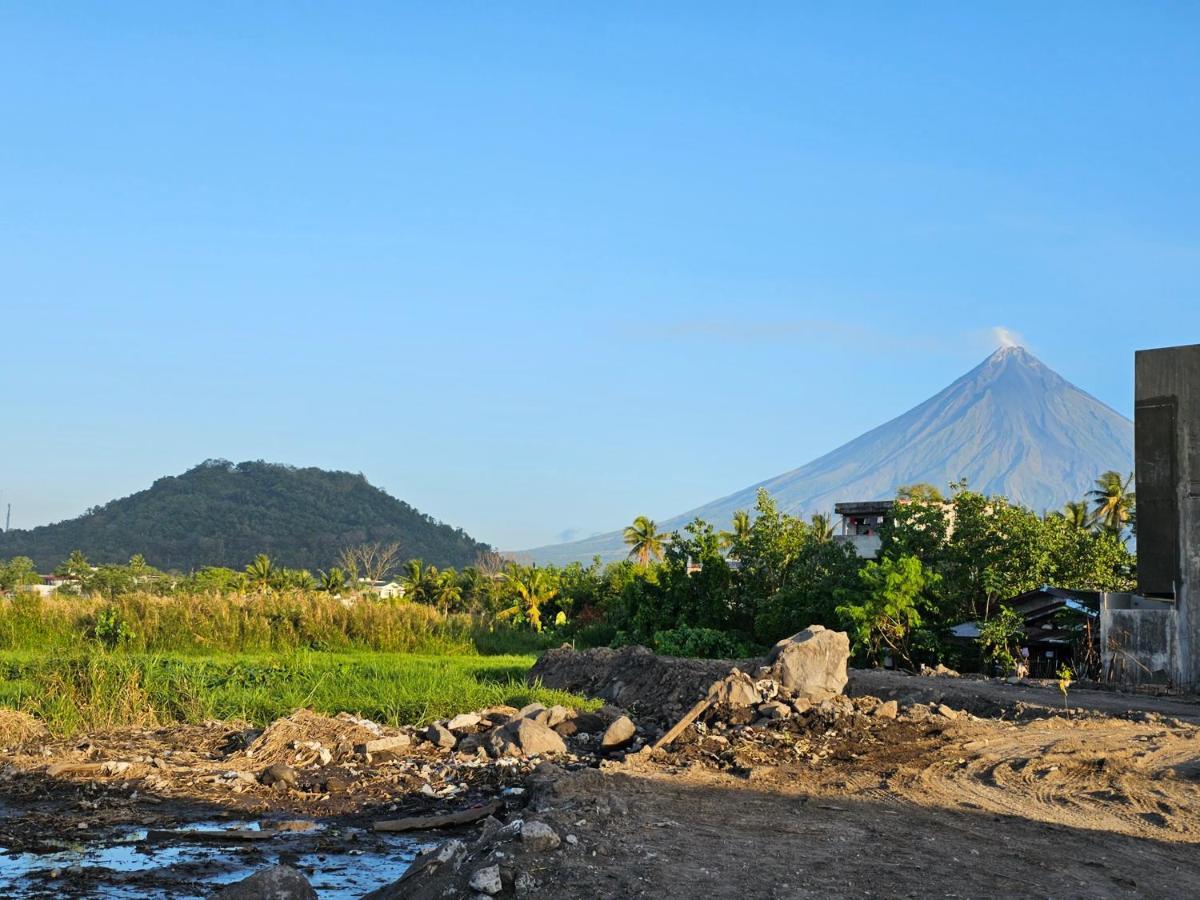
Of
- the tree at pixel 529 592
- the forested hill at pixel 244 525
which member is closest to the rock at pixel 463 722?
the tree at pixel 529 592

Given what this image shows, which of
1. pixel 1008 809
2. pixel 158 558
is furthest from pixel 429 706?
pixel 158 558

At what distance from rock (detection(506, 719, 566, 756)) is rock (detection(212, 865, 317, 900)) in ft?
16.7

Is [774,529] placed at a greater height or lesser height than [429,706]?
greater

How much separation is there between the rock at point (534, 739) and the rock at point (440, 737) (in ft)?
2.08

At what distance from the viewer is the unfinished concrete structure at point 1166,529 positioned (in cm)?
1839

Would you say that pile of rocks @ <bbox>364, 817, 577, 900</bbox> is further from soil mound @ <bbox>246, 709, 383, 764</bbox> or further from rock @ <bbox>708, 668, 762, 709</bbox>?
rock @ <bbox>708, 668, 762, 709</bbox>

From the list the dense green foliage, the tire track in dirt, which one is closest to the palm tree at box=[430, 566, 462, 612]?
the dense green foliage

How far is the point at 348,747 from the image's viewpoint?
11.4m

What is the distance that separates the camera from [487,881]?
6.35 meters

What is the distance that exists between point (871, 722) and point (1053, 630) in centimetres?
1115

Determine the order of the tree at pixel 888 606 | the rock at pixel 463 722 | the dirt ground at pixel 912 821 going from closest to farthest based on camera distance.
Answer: the dirt ground at pixel 912 821 < the rock at pixel 463 722 < the tree at pixel 888 606

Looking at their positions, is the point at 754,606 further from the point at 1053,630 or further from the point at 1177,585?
the point at 1177,585

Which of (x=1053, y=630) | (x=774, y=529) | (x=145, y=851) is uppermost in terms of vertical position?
(x=774, y=529)

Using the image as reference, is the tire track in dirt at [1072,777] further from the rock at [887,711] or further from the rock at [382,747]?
the rock at [382,747]
